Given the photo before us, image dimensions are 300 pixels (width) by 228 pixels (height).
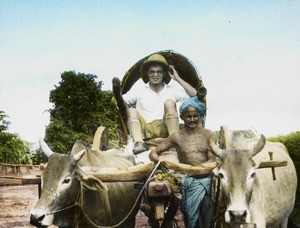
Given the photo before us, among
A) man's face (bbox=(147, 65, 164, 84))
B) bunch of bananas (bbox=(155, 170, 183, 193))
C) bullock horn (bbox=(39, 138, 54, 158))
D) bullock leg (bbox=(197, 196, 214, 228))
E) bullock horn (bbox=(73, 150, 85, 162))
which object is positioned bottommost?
bullock leg (bbox=(197, 196, 214, 228))

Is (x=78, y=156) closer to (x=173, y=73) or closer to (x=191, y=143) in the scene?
(x=191, y=143)

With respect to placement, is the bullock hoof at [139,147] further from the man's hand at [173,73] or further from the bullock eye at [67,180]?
the bullock eye at [67,180]

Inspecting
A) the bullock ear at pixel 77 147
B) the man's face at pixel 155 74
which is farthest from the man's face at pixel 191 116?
the man's face at pixel 155 74

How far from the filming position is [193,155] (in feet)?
20.4

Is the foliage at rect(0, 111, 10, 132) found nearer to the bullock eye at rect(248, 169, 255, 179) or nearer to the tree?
the tree

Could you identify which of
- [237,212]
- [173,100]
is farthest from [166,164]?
[173,100]

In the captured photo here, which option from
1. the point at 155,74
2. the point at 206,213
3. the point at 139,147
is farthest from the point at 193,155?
the point at 155,74

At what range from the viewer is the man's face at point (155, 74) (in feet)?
28.2

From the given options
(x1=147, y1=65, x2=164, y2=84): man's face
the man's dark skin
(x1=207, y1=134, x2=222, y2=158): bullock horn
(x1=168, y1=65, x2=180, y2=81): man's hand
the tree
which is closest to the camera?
(x1=207, y1=134, x2=222, y2=158): bullock horn

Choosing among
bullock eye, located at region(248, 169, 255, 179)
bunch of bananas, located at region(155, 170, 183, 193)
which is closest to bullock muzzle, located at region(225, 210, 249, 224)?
bullock eye, located at region(248, 169, 255, 179)

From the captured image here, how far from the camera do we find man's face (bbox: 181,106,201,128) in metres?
6.26

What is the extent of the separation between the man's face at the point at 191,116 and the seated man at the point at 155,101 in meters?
1.40

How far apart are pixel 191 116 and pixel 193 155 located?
511mm

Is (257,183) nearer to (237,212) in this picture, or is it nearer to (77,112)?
(237,212)
